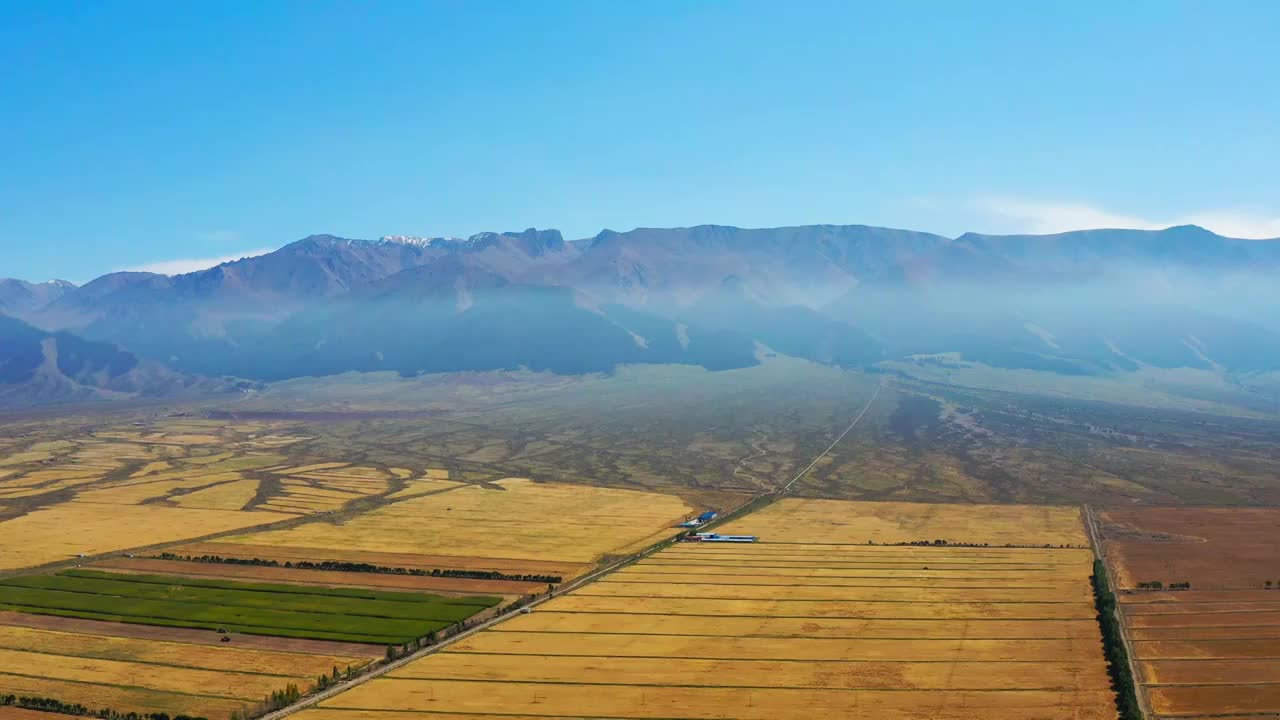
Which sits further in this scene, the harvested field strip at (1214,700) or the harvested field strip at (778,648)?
the harvested field strip at (778,648)

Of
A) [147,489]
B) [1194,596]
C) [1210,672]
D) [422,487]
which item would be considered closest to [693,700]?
[1210,672]

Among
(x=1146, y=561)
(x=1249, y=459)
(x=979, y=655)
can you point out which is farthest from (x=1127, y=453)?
(x=979, y=655)

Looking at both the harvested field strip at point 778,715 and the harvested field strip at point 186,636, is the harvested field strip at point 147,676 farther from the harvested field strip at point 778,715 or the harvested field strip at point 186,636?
the harvested field strip at point 778,715

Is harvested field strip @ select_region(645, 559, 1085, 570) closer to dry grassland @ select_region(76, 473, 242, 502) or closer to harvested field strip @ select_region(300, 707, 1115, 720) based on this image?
harvested field strip @ select_region(300, 707, 1115, 720)

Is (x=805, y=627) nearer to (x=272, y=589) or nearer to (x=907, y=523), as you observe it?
(x=272, y=589)

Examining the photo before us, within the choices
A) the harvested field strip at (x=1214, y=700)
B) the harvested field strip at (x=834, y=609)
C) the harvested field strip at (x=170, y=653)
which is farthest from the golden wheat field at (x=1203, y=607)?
the harvested field strip at (x=170, y=653)

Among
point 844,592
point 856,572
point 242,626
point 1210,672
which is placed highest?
point 1210,672
